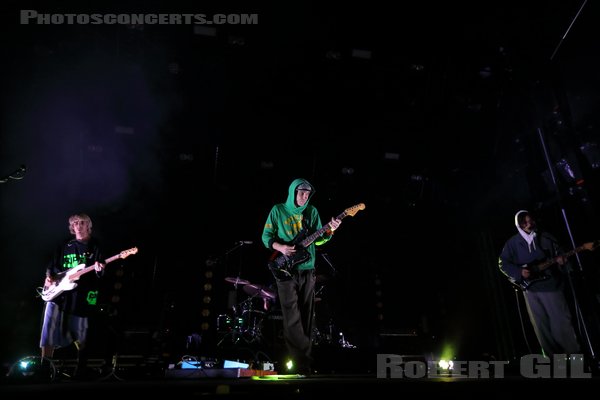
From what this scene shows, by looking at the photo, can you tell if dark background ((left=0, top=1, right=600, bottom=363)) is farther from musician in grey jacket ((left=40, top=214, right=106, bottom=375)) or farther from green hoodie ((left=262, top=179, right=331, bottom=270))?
green hoodie ((left=262, top=179, right=331, bottom=270))

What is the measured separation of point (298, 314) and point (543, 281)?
344 centimetres

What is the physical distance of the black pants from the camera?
3.44 metres

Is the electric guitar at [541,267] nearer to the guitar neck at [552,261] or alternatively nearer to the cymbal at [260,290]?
the guitar neck at [552,261]

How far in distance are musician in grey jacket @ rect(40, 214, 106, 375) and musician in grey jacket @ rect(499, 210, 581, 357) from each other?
5.53 metres

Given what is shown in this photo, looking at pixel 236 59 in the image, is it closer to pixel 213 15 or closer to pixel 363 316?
pixel 213 15

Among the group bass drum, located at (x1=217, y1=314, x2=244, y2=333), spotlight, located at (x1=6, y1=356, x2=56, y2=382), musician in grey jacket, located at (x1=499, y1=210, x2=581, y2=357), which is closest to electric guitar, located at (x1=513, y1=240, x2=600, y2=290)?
musician in grey jacket, located at (x1=499, y1=210, x2=581, y2=357)

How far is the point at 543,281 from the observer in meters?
4.79

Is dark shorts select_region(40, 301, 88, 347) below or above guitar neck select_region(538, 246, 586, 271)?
below

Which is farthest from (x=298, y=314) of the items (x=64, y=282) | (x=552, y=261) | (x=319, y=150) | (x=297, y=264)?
(x=319, y=150)

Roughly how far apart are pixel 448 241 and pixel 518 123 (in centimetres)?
287

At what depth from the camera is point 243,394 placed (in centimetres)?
183

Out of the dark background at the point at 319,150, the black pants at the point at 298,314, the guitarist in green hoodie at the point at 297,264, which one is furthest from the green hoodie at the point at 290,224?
the dark background at the point at 319,150

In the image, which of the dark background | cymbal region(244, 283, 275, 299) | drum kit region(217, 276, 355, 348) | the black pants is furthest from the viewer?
cymbal region(244, 283, 275, 299)

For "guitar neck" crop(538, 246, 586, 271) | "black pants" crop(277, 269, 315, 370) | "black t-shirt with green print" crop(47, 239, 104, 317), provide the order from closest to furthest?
"black pants" crop(277, 269, 315, 370) < "black t-shirt with green print" crop(47, 239, 104, 317) < "guitar neck" crop(538, 246, 586, 271)
